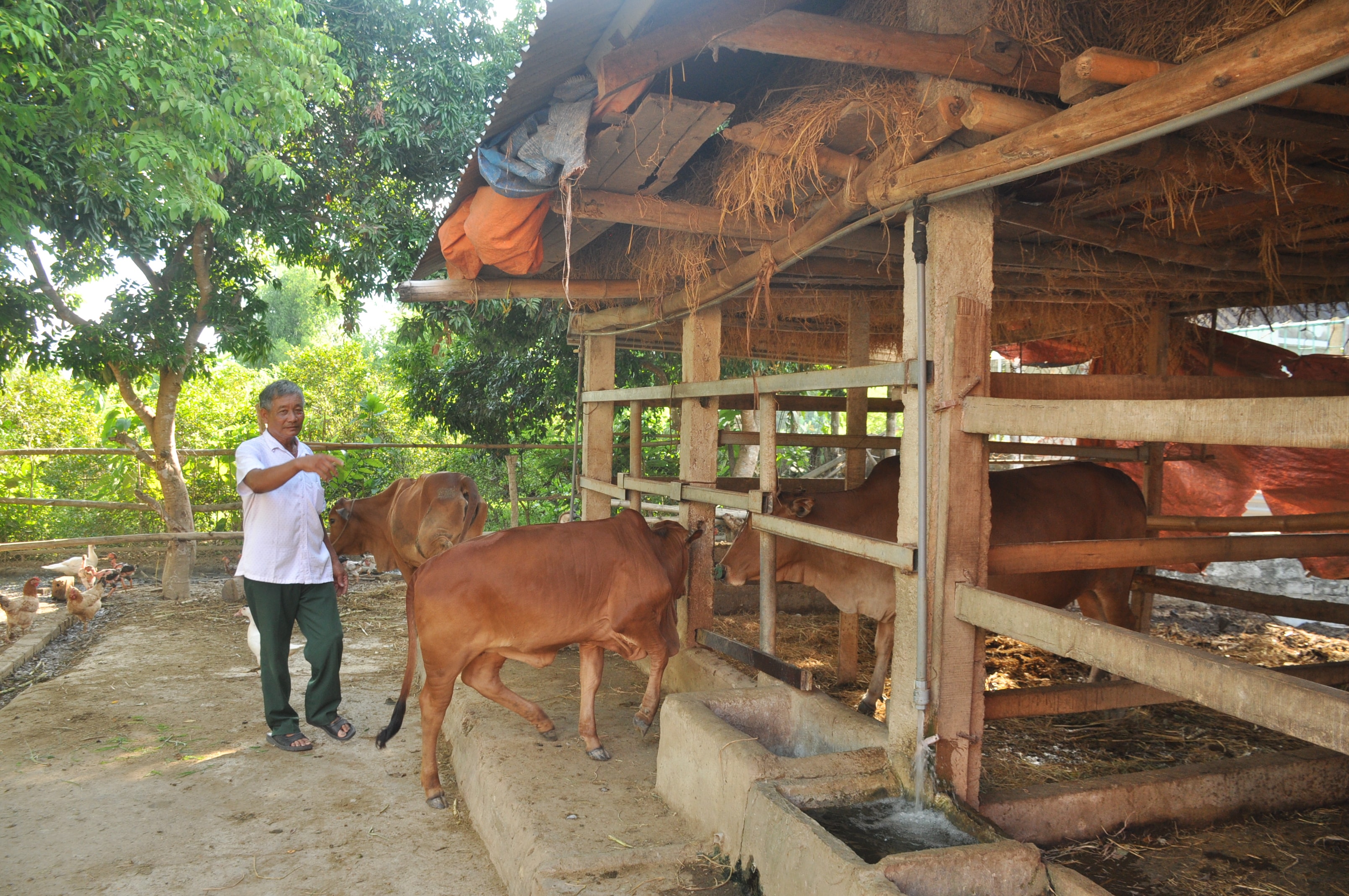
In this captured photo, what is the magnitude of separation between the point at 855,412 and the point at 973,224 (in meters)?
3.42

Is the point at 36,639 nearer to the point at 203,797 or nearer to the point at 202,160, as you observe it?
the point at 203,797

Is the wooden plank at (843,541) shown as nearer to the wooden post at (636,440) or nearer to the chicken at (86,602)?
the wooden post at (636,440)

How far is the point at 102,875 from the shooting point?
3412 millimetres

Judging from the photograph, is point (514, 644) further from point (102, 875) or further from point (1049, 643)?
point (1049, 643)

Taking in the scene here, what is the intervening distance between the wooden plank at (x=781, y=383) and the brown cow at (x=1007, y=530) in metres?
Result: 0.68

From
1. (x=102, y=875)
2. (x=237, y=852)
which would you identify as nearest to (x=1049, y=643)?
(x=237, y=852)

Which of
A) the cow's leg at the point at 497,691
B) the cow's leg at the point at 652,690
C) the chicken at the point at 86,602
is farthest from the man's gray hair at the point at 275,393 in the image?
the chicken at the point at 86,602

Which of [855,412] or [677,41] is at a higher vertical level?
[677,41]

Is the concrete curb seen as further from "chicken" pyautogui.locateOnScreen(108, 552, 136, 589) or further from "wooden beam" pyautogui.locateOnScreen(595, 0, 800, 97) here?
"wooden beam" pyautogui.locateOnScreen(595, 0, 800, 97)

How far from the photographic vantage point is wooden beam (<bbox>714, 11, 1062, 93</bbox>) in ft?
8.52

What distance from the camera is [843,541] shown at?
3564mm

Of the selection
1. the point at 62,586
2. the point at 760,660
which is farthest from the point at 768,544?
the point at 62,586

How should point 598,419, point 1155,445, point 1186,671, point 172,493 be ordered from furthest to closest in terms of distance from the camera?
point 172,493 < point 598,419 < point 1155,445 < point 1186,671

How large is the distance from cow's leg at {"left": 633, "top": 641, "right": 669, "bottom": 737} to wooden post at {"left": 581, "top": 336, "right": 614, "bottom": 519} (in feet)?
7.76
